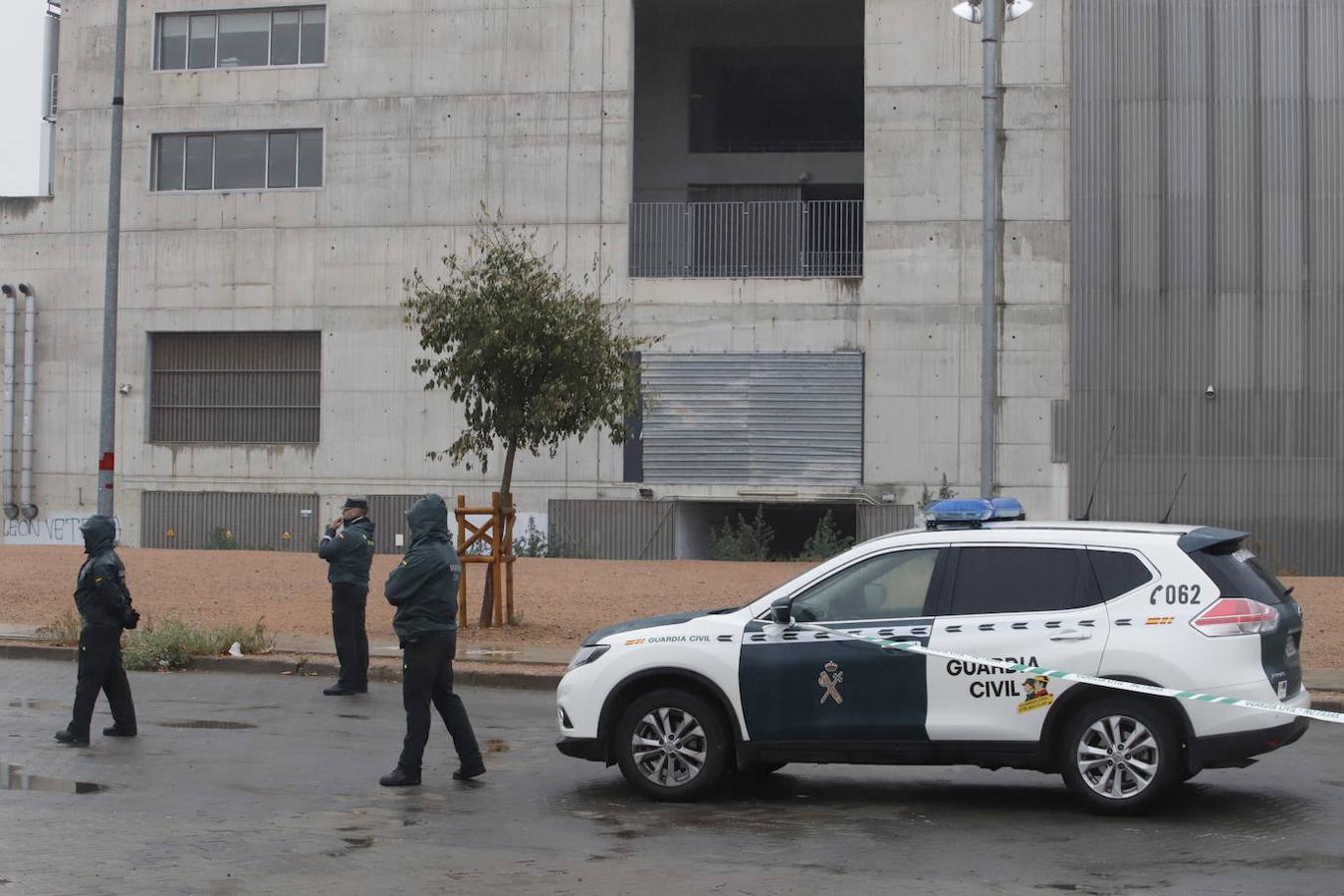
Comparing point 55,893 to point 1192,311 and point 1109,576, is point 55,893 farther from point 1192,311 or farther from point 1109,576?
point 1192,311

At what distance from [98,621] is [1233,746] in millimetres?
7577

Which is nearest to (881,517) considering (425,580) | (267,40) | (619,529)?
(619,529)

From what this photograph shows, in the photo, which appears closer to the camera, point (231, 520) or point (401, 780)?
point (401, 780)

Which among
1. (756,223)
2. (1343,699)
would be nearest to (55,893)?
(1343,699)

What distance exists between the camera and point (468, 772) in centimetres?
1031

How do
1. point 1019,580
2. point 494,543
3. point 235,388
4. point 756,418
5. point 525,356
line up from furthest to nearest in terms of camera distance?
point 235,388
point 756,418
point 494,543
point 525,356
point 1019,580

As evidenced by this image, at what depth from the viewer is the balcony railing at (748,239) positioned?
38.2 m

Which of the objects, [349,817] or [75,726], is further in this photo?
[75,726]

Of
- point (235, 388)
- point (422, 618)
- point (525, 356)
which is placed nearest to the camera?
point (422, 618)

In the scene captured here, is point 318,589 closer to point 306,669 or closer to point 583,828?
point 306,669

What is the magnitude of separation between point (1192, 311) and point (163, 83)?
24807 mm

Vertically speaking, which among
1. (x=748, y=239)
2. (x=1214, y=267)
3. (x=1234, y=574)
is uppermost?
(x=748, y=239)

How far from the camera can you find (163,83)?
131 feet

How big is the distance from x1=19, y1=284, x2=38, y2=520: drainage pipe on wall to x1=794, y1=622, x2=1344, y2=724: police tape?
113 ft
